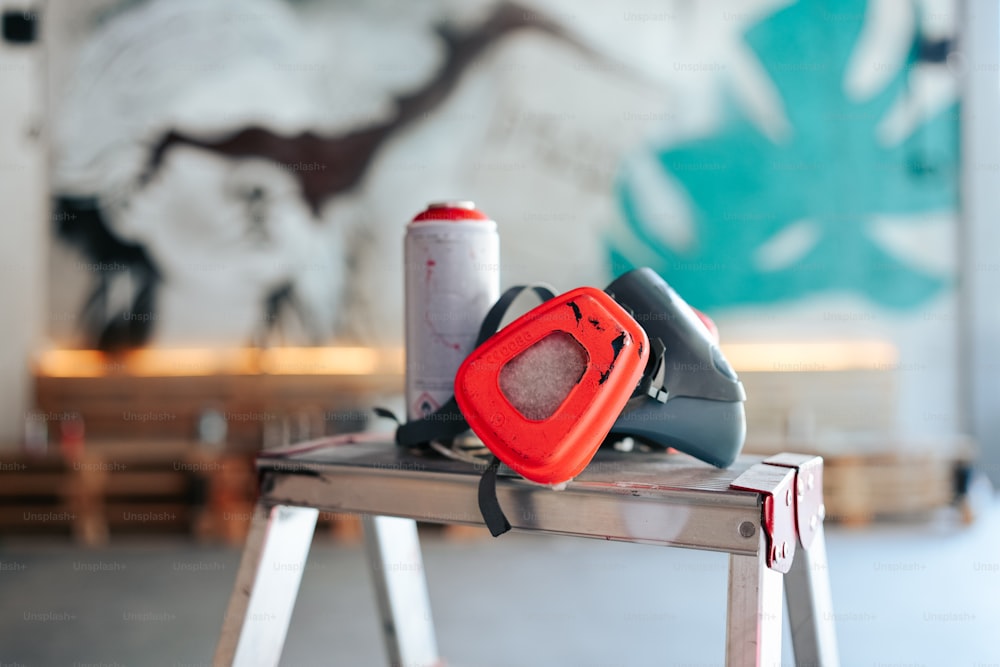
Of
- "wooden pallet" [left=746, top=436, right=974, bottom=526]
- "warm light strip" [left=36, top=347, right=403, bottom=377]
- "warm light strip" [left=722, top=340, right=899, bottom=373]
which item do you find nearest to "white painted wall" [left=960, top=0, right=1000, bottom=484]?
"warm light strip" [left=722, top=340, right=899, bottom=373]

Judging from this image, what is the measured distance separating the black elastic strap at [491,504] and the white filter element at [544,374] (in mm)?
93

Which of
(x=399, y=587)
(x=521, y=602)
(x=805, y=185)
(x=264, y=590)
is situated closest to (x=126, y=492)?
(x=521, y=602)

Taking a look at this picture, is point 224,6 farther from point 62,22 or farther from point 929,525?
point 929,525

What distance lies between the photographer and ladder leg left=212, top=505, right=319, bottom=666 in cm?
110

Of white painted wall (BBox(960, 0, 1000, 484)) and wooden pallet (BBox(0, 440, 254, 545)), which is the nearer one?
wooden pallet (BBox(0, 440, 254, 545))

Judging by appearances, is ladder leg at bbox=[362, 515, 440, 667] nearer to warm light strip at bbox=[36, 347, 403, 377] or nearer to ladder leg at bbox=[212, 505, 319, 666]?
ladder leg at bbox=[212, 505, 319, 666]

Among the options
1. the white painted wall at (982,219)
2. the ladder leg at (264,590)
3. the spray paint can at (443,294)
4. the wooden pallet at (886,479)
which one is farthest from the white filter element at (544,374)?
the white painted wall at (982,219)

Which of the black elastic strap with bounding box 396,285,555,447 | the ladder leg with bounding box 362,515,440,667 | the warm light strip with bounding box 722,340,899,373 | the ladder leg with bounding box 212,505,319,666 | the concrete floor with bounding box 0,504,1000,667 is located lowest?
the concrete floor with bounding box 0,504,1000,667

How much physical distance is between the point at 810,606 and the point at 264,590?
0.81 m

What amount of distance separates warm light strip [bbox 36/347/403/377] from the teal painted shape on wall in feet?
5.89

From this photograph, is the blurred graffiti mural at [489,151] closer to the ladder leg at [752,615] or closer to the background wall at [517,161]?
the background wall at [517,161]

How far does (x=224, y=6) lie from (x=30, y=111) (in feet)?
4.56

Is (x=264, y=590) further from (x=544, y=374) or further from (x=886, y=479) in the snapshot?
(x=886, y=479)

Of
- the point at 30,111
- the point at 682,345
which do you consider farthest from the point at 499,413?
the point at 30,111
